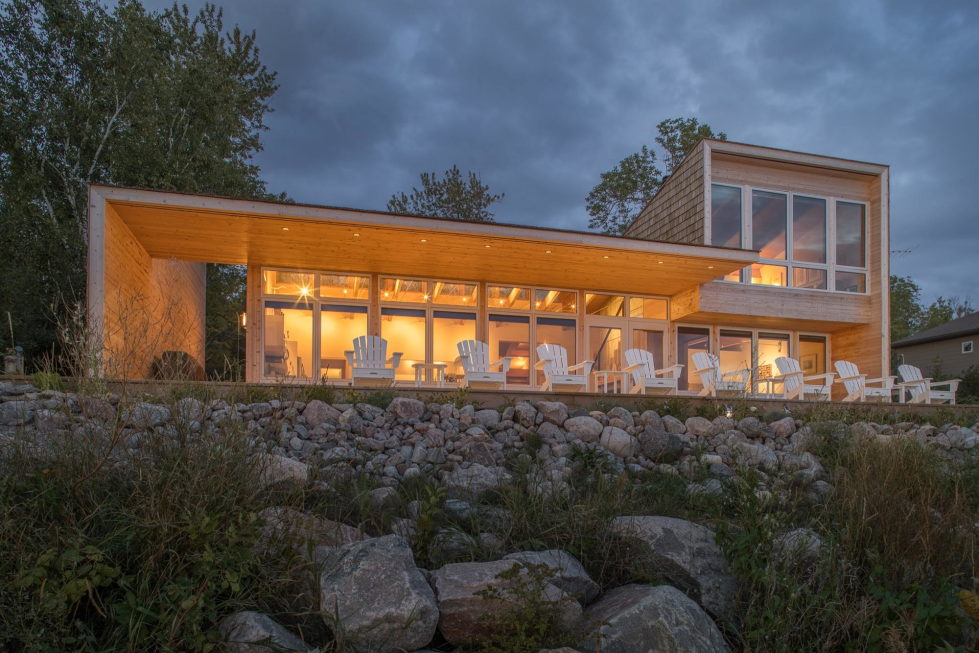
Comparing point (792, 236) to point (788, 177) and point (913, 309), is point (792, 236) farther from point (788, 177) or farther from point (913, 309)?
point (913, 309)

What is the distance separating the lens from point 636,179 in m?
20.4

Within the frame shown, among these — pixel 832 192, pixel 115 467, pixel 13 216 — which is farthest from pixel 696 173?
pixel 13 216

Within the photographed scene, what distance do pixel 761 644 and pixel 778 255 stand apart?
959cm

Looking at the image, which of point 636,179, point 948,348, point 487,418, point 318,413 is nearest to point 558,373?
point 487,418

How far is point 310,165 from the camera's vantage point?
3403cm

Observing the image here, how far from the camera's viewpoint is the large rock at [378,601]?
2.19m

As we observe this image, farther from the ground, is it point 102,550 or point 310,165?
point 310,165

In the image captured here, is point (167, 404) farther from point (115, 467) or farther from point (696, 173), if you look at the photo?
point (696, 173)

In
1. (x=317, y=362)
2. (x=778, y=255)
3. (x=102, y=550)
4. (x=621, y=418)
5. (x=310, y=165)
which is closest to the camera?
(x=102, y=550)

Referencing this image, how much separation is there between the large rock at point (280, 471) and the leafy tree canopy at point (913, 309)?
83.7 ft

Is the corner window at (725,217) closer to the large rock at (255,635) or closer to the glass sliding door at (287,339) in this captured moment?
the glass sliding door at (287,339)

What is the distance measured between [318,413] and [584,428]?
222 cm

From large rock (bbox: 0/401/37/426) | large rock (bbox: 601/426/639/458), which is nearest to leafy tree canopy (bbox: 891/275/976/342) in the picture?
large rock (bbox: 601/426/639/458)

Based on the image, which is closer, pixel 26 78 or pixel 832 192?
pixel 832 192
